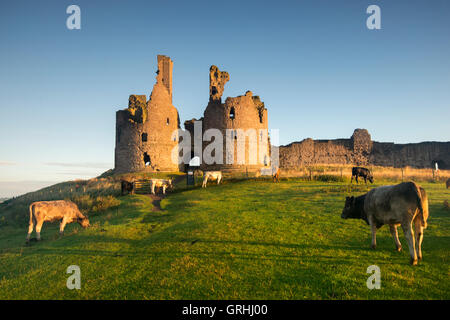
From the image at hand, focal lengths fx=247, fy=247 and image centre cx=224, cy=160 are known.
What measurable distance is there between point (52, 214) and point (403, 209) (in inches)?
529

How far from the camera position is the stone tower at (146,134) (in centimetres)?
3872

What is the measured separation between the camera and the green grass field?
16.4 feet

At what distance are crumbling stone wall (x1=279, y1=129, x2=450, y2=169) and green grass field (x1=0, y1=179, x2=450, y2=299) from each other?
3742cm

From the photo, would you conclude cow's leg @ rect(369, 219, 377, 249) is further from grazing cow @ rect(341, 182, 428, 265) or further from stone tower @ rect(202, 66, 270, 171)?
stone tower @ rect(202, 66, 270, 171)

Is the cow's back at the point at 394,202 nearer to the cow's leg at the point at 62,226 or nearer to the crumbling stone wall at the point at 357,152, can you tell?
the cow's leg at the point at 62,226

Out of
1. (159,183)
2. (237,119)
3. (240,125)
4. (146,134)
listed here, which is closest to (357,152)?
(240,125)

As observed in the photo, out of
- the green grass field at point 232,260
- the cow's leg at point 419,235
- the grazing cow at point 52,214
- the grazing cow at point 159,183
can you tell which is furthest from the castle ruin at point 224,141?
the cow's leg at point 419,235

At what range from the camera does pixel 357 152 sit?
158ft

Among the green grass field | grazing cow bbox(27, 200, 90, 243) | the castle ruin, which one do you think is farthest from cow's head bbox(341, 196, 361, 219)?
the castle ruin

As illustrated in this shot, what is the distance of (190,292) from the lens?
16.5ft

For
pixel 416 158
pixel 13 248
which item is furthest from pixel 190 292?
pixel 416 158

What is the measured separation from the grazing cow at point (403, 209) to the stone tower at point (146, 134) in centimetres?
3485

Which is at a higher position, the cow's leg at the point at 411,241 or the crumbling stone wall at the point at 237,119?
the crumbling stone wall at the point at 237,119
